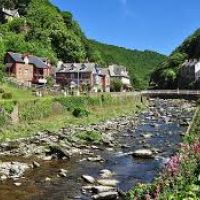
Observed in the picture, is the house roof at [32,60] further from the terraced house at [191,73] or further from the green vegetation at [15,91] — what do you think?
the terraced house at [191,73]

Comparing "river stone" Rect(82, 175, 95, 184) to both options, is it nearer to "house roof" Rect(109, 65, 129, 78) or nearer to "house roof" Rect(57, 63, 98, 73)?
"house roof" Rect(57, 63, 98, 73)

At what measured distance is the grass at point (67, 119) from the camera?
56.2 meters

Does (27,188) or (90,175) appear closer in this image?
(27,188)

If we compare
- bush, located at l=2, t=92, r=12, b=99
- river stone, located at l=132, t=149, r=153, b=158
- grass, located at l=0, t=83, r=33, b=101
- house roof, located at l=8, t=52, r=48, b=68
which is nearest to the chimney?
house roof, located at l=8, t=52, r=48, b=68

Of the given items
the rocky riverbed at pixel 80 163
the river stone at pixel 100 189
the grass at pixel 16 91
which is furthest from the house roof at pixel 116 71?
the river stone at pixel 100 189

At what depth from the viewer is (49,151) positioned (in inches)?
1811

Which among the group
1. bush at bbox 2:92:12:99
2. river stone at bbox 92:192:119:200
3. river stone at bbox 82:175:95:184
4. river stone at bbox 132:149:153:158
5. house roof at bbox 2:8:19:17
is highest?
house roof at bbox 2:8:19:17

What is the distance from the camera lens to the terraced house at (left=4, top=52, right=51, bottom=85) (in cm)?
10688

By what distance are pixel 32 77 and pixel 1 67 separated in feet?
49.1

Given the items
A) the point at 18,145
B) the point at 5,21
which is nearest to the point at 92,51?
the point at 5,21

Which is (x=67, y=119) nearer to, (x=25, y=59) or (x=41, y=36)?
(x=25, y=59)

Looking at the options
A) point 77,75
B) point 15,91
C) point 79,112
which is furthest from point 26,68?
point 79,112

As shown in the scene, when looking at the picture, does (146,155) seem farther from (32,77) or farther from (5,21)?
(5,21)

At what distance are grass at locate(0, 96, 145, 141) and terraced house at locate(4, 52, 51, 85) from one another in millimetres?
21013
